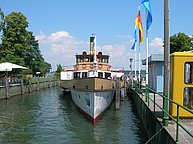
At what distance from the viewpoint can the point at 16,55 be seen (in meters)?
41.4

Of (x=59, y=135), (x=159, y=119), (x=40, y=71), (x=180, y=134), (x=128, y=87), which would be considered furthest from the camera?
(x=40, y=71)

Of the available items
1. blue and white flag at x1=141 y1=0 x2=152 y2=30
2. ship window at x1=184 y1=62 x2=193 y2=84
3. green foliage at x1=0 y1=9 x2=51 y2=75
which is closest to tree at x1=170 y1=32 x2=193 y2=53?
blue and white flag at x1=141 y1=0 x2=152 y2=30

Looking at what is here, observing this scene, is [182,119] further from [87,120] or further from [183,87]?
[87,120]

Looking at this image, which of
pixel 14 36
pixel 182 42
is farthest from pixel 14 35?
pixel 182 42

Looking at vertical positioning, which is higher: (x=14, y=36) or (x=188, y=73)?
(x=14, y=36)

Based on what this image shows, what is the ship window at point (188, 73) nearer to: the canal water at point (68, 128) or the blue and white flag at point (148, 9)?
the canal water at point (68, 128)

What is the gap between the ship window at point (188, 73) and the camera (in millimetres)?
9656

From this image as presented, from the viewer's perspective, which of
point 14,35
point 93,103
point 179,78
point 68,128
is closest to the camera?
point 179,78

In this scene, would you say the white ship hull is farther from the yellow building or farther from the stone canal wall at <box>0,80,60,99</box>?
the stone canal wall at <box>0,80,60,99</box>

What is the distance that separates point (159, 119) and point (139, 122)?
6.47 m

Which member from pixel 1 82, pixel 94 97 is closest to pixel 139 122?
pixel 94 97

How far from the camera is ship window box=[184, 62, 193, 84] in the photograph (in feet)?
31.7

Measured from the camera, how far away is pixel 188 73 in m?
9.73

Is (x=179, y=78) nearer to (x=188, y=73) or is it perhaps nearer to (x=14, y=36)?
(x=188, y=73)
